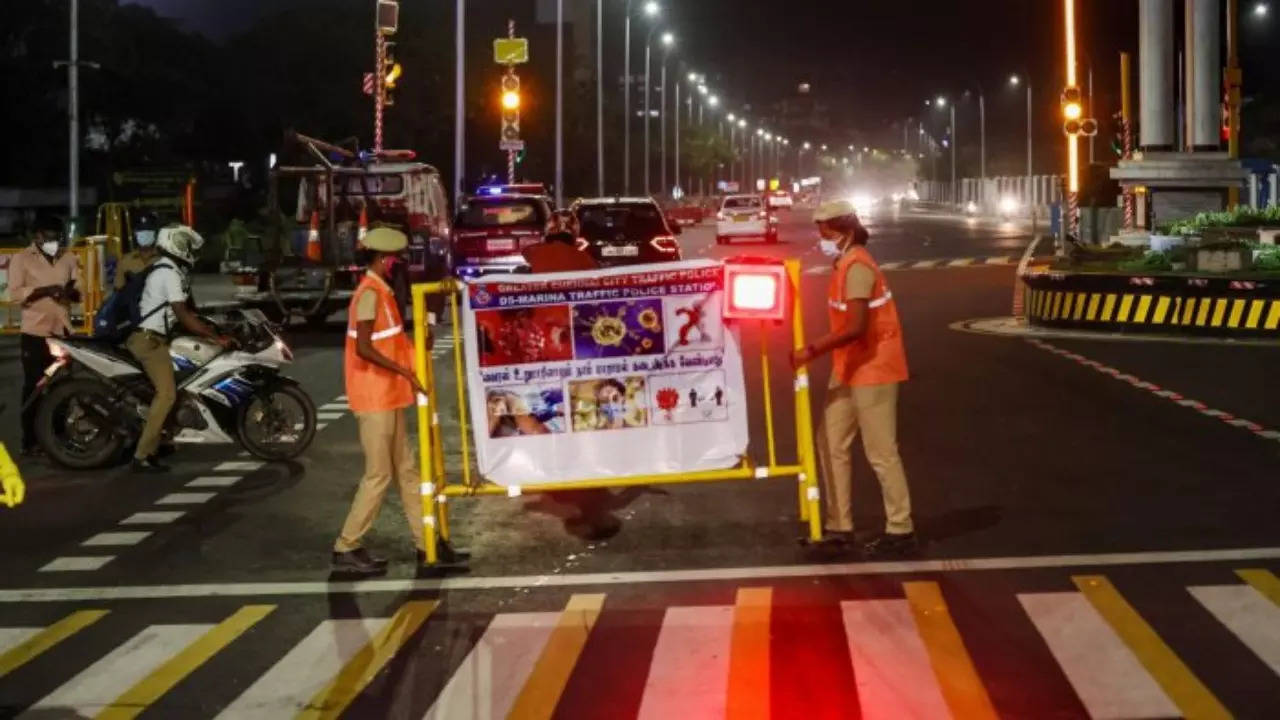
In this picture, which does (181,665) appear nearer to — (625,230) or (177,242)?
(177,242)

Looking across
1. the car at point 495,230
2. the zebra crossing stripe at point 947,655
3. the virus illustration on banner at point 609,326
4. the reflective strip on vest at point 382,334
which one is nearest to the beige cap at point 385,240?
the reflective strip on vest at point 382,334

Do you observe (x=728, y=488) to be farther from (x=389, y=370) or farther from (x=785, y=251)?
(x=785, y=251)

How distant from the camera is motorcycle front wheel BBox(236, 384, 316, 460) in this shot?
13469 millimetres

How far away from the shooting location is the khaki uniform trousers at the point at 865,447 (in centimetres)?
948

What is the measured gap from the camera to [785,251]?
4988cm

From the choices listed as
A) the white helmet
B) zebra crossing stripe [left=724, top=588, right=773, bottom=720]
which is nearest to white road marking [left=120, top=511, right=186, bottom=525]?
the white helmet

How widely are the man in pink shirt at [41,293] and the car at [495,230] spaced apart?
1270 cm

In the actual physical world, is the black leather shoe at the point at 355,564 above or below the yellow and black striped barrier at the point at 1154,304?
below

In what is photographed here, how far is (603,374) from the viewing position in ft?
30.7

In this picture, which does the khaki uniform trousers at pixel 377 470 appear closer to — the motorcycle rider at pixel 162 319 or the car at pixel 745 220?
the motorcycle rider at pixel 162 319

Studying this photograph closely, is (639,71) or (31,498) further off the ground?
(639,71)

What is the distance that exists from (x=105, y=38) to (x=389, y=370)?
8514cm

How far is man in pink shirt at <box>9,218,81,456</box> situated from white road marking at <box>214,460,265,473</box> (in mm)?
2364

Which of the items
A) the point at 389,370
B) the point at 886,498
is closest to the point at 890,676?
the point at 886,498
